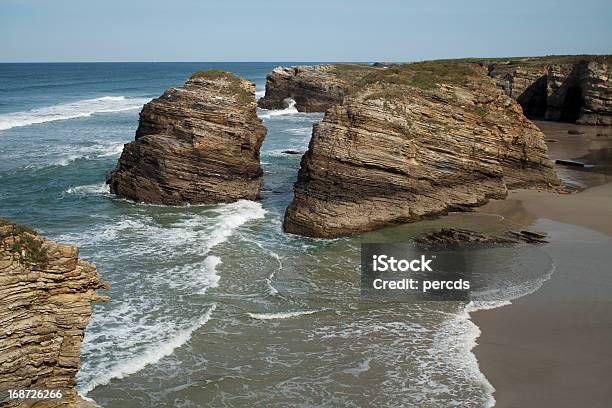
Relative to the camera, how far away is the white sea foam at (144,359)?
54.2 feet

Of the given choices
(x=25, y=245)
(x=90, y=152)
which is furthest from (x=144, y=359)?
(x=90, y=152)

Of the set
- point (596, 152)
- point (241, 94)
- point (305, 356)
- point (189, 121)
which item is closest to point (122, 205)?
point (189, 121)

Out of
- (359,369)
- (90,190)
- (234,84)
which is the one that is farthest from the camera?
(90,190)

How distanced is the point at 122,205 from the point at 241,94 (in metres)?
9.20

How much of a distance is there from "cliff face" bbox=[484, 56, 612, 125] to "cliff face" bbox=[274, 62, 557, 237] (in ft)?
124

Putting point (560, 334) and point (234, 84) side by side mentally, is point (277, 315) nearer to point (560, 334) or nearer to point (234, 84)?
point (560, 334)

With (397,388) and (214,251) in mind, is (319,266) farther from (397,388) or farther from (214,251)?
(397,388)

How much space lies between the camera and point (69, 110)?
91000mm

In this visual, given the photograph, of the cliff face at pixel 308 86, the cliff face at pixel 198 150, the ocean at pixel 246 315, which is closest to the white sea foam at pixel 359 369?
the ocean at pixel 246 315

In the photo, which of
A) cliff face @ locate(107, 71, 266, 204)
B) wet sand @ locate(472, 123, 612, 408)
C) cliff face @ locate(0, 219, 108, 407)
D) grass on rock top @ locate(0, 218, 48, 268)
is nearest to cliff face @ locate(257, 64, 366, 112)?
cliff face @ locate(107, 71, 266, 204)

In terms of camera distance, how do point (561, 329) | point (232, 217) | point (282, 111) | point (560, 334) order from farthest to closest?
point (282, 111) < point (232, 217) < point (561, 329) < point (560, 334)

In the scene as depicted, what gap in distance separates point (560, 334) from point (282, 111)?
254 feet

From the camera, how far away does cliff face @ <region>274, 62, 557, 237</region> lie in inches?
1169

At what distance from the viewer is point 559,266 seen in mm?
24328
